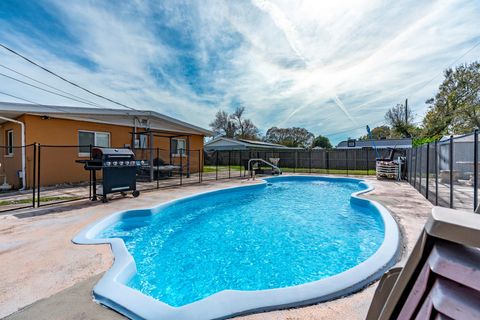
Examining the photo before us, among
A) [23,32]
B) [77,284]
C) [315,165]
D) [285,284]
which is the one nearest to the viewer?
[77,284]

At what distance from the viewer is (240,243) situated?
4484 millimetres

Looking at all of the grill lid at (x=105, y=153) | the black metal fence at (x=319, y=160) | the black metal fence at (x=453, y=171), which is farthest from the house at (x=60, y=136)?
the black metal fence at (x=453, y=171)

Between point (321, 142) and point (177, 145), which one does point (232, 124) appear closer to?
point (321, 142)

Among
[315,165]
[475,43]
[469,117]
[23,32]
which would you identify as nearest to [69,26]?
[23,32]

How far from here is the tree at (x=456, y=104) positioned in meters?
15.3

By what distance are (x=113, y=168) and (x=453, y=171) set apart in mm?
7840

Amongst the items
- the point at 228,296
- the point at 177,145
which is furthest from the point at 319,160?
the point at 228,296

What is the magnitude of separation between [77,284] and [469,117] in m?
21.6

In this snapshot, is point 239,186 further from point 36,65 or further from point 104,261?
point 36,65

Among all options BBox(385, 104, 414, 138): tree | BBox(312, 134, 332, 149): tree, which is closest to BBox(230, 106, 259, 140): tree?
BBox(312, 134, 332, 149): tree

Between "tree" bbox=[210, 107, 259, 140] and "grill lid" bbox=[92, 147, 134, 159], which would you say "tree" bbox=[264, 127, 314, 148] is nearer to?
"tree" bbox=[210, 107, 259, 140]

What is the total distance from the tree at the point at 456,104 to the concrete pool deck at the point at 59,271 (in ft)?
52.1

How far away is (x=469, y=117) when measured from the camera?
15.2 metres

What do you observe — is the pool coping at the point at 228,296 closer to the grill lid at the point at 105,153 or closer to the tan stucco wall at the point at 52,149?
the grill lid at the point at 105,153
